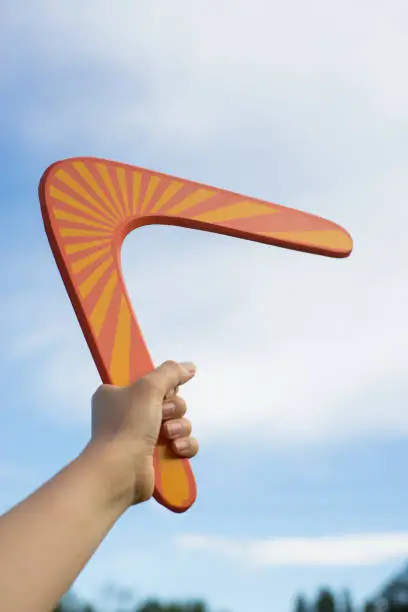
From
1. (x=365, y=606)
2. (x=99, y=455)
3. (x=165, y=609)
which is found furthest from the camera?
(x=165, y=609)

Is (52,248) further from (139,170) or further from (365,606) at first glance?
(365,606)

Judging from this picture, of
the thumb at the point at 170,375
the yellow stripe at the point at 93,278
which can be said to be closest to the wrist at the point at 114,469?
the thumb at the point at 170,375

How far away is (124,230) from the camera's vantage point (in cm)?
188

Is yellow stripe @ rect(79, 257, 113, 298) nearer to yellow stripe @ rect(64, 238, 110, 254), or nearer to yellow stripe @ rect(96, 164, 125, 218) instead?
yellow stripe @ rect(64, 238, 110, 254)

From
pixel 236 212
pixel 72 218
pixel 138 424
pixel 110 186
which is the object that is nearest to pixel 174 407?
pixel 138 424

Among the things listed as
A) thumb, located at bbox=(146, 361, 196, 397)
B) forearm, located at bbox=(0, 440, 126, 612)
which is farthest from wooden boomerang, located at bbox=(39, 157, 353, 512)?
forearm, located at bbox=(0, 440, 126, 612)

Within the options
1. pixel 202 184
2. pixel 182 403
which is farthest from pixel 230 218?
Result: pixel 182 403

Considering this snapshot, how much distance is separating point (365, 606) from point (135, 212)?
1758 cm

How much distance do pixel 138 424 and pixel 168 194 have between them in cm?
82

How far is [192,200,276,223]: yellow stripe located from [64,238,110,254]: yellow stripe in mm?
313

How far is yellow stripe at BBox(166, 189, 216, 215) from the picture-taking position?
2.00m

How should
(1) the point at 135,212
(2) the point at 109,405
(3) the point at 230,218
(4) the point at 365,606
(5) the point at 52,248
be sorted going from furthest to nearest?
1. (4) the point at 365,606
2. (3) the point at 230,218
3. (1) the point at 135,212
4. (5) the point at 52,248
5. (2) the point at 109,405

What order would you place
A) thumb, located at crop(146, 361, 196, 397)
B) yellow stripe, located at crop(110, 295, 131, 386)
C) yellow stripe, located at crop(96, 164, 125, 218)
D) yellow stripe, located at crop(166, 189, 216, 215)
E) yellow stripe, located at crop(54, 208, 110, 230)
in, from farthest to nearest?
yellow stripe, located at crop(166, 189, 216, 215)
yellow stripe, located at crop(96, 164, 125, 218)
yellow stripe, located at crop(54, 208, 110, 230)
yellow stripe, located at crop(110, 295, 131, 386)
thumb, located at crop(146, 361, 196, 397)

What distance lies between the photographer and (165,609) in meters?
22.1
